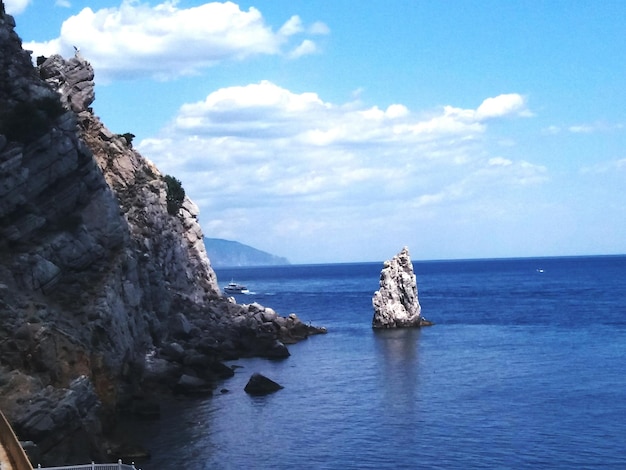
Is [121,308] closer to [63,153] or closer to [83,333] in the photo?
[83,333]

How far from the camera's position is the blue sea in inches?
2087

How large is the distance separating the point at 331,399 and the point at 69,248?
97.5ft

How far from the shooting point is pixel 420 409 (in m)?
67.8

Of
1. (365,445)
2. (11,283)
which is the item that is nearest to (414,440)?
(365,445)

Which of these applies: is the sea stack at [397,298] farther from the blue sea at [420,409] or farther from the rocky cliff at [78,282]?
the rocky cliff at [78,282]

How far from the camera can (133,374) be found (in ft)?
224

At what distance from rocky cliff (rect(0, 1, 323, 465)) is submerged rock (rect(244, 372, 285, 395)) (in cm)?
487

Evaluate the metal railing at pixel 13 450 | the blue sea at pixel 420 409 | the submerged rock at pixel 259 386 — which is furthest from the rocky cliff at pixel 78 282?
the metal railing at pixel 13 450

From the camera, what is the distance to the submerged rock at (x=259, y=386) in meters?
75.9

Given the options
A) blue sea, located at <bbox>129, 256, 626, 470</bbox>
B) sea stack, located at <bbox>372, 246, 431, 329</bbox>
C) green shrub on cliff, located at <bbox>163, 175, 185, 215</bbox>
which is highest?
green shrub on cliff, located at <bbox>163, 175, 185, 215</bbox>

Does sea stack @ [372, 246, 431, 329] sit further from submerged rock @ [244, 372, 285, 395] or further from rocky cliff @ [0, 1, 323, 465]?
submerged rock @ [244, 372, 285, 395]

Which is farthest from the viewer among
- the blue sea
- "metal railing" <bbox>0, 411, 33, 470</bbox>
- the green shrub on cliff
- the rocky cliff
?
the green shrub on cliff

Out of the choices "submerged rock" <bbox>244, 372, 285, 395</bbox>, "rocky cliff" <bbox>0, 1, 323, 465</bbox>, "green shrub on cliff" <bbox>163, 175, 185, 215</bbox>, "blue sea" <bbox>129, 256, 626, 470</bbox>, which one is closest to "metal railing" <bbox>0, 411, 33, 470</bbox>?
"rocky cliff" <bbox>0, 1, 323, 465</bbox>

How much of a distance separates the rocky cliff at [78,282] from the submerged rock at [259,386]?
4872 millimetres
